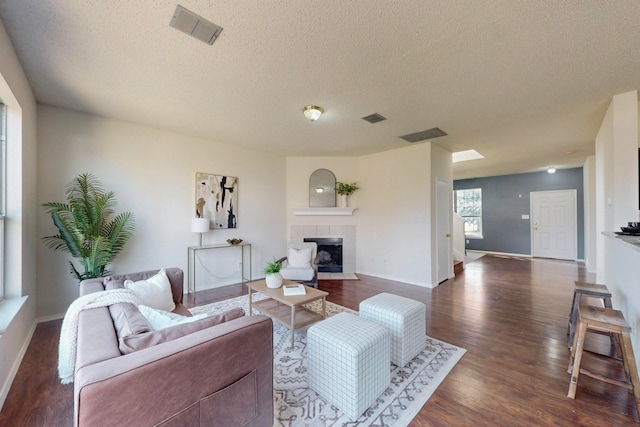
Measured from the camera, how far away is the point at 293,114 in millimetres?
3367

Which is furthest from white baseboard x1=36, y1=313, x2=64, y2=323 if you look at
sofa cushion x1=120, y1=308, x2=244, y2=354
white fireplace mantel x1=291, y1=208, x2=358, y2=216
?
white fireplace mantel x1=291, y1=208, x2=358, y2=216

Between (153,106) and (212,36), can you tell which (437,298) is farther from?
(153,106)

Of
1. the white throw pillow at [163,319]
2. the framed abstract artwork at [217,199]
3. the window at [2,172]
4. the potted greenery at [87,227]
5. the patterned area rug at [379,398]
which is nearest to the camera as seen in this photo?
the white throw pillow at [163,319]

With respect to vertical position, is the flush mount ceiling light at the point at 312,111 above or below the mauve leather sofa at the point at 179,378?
above

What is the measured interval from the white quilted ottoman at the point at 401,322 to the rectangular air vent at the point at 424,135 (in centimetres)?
274

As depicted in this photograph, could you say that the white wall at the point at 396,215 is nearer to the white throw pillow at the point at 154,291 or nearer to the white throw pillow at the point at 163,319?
the white throw pillow at the point at 154,291

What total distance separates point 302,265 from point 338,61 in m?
3.12

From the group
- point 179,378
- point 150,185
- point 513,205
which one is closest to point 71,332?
point 179,378

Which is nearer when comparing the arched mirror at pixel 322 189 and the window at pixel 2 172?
the window at pixel 2 172

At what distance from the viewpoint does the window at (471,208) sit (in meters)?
8.61

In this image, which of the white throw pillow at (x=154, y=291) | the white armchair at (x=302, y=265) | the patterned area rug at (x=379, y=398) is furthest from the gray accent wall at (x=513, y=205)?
the white throw pillow at (x=154, y=291)

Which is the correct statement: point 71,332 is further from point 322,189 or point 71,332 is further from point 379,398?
point 322,189

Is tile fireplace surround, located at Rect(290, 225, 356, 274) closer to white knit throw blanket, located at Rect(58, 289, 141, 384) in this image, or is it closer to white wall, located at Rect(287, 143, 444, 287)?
white wall, located at Rect(287, 143, 444, 287)

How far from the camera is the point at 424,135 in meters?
4.19
